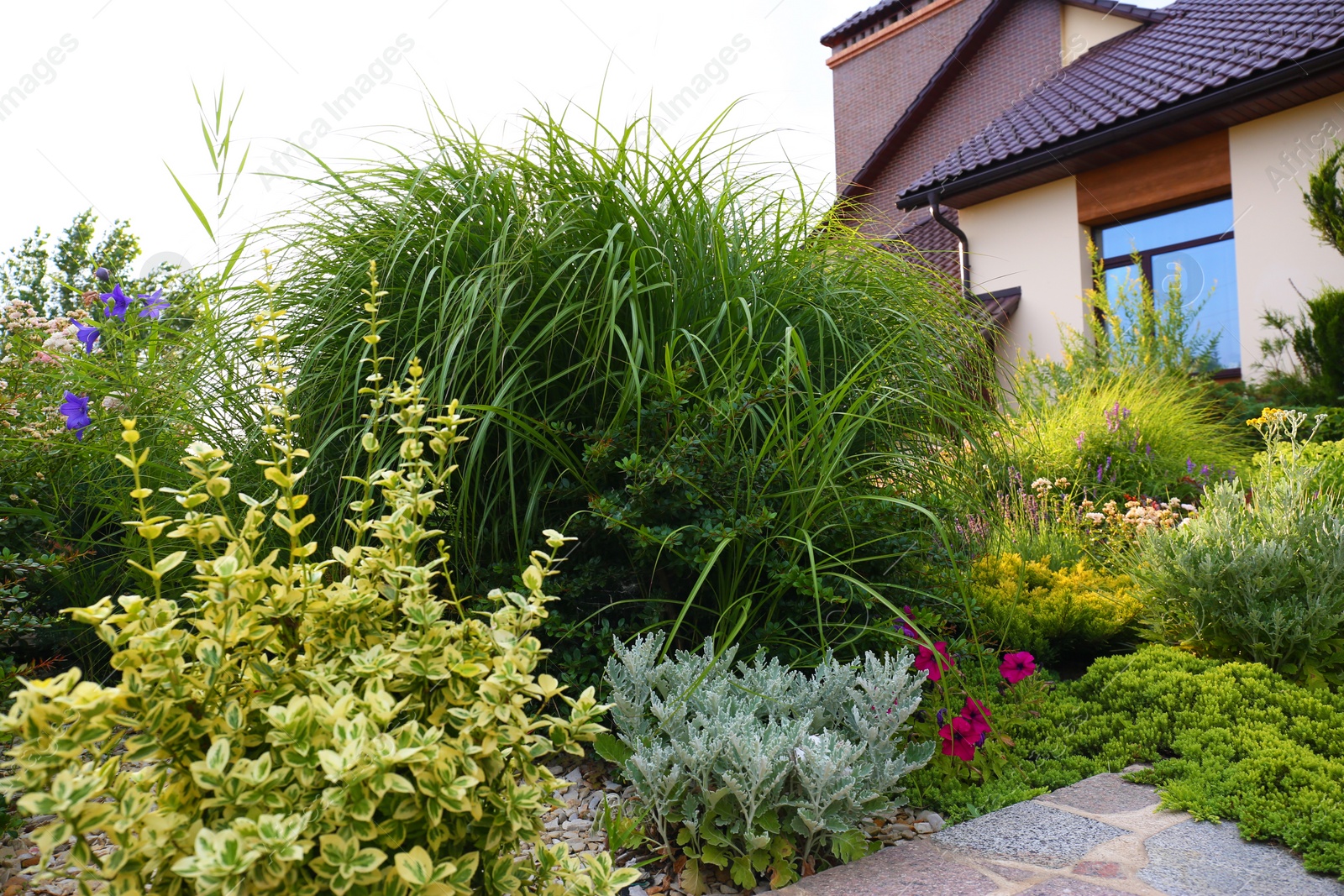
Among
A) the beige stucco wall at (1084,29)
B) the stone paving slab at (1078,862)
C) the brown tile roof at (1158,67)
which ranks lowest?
the stone paving slab at (1078,862)

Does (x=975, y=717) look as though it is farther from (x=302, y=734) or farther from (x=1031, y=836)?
(x=302, y=734)

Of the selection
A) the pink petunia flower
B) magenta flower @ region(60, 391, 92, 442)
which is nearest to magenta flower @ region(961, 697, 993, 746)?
the pink petunia flower

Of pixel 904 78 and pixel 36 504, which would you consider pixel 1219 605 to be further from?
pixel 904 78

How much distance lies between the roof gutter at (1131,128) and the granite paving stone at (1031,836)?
7910 mm

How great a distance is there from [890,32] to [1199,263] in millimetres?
10680

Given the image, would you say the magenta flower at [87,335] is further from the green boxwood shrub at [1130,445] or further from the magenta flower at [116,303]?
the green boxwood shrub at [1130,445]

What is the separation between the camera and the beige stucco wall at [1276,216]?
7535 millimetres

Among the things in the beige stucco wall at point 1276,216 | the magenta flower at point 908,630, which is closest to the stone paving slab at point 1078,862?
the magenta flower at point 908,630

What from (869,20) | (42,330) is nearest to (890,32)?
(869,20)

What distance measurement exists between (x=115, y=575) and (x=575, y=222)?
6.57 feet

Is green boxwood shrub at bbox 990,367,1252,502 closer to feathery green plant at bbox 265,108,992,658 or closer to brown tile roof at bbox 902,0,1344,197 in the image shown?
feathery green plant at bbox 265,108,992,658

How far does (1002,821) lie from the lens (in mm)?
2031

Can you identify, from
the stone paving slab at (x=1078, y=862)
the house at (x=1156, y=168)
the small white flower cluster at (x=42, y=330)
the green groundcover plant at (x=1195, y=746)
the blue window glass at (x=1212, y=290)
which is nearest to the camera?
the stone paving slab at (x=1078, y=862)

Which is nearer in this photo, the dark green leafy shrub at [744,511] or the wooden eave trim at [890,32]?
the dark green leafy shrub at [744,511]
